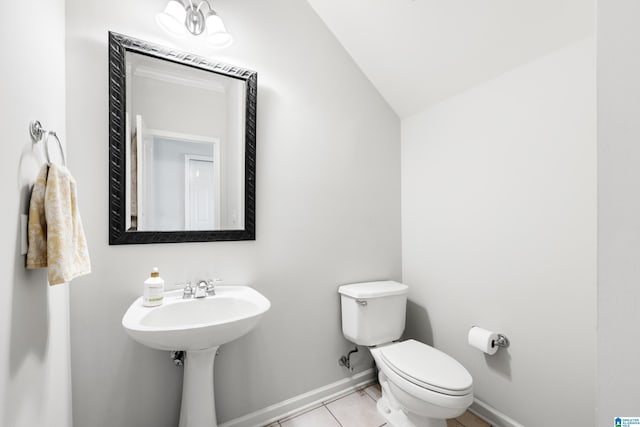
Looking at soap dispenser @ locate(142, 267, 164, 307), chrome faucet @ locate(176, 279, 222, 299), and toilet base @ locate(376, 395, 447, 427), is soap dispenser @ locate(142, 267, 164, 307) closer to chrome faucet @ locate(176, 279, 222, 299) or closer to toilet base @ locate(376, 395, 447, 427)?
chrome faucet @ locate(176, 279, 222, 299)

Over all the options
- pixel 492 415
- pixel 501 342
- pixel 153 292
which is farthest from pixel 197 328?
pixel 492 415

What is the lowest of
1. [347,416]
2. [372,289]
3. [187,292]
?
[347,416]

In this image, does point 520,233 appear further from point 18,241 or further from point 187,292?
point 18,241

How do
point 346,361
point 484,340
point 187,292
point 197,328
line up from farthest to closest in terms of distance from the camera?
point 346,361, point 484,340, point 187,292, point 197,328

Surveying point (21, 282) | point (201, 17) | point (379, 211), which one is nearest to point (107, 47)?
point (201, 17)

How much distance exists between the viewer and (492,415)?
4.97 ft

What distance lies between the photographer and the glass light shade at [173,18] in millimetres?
1238

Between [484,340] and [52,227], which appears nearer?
[52,227]

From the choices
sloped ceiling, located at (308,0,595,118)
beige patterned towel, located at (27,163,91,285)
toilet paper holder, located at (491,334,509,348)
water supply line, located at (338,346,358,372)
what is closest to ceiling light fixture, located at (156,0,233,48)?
sloped ceiling, located at (308,0,595,118)

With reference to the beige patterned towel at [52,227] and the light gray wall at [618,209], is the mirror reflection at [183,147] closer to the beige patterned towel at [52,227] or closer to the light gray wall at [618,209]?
the beige patterned towel at [52,227]

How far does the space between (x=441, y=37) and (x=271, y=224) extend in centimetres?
138

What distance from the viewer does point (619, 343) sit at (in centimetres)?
39

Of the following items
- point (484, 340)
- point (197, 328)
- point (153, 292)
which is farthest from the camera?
point (484, 340)

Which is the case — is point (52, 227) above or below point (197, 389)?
above
